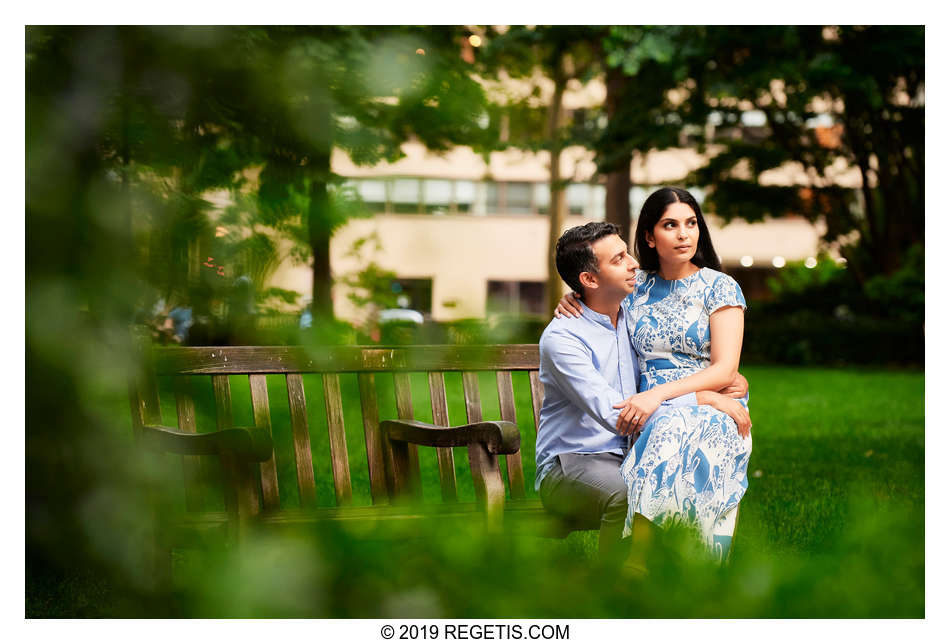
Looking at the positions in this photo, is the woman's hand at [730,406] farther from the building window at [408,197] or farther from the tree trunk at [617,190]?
the tree trunk at [617,190]

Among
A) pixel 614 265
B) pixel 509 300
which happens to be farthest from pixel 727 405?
pixel 509 300

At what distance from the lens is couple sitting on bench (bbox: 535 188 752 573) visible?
98.9 inches

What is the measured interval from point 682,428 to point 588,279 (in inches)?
20.2

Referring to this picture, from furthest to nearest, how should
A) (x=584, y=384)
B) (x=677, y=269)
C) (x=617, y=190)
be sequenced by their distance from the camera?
(x=617, y=190)
(x=677, y=269)
(x=584, y=384)

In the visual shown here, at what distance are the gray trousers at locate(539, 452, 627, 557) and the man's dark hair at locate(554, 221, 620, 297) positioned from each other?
0.57 meters

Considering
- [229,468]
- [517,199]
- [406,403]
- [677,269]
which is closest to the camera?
[229,468]

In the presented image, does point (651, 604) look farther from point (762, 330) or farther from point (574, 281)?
point (762, 330)

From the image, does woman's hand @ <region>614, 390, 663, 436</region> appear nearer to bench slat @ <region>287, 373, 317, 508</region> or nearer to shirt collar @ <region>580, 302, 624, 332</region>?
shirt collar @ <region>580, 302, 624, 332</region>

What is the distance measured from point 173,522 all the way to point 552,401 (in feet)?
6.86

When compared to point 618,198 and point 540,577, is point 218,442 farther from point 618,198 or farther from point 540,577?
point 618,198

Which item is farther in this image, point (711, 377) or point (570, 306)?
point (570, 306)

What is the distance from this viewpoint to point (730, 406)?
258cm

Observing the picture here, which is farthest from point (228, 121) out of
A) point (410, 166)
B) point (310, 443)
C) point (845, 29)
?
point (845, 29)

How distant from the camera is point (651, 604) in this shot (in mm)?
756
